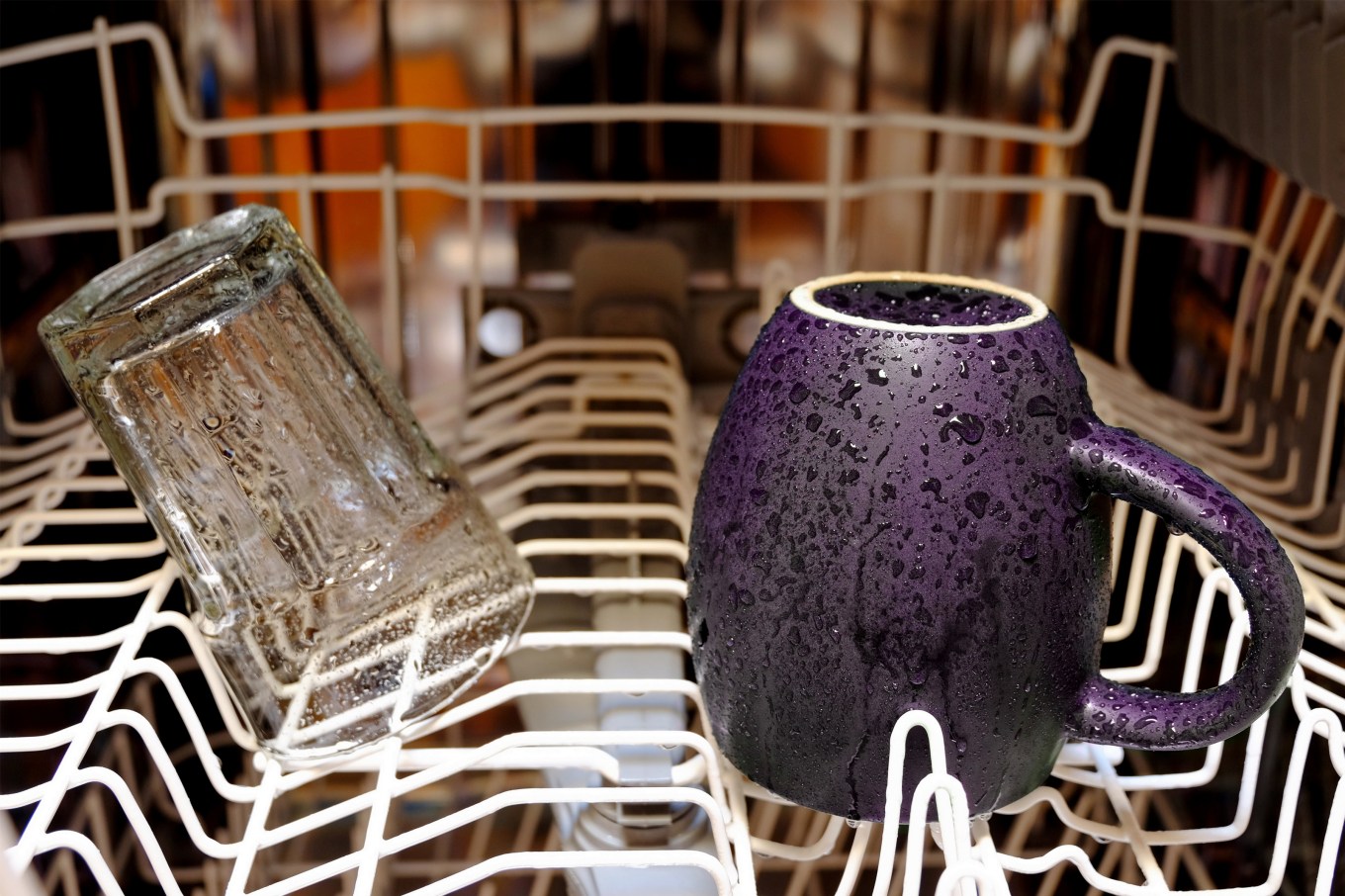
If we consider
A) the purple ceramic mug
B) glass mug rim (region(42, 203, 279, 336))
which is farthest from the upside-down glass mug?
the purple ceramic mug

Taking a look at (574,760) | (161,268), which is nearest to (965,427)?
(574,760)

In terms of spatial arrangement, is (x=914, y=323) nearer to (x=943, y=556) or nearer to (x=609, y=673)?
(x=943, y=556)

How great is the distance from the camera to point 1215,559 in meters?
0.36

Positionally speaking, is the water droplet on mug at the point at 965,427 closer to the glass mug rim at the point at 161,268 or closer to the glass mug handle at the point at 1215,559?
the glass mug handle at the point at 1215,559

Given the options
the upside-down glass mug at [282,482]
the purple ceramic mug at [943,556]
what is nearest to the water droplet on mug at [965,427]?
the purple ceramic mug at [943,556]

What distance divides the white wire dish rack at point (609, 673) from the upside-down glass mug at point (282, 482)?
0.03 m

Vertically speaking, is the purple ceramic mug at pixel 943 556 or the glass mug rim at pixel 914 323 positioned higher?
the glass mug rim at pixel 914 323

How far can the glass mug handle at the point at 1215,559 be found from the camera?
349 mm

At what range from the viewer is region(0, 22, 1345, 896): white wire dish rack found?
409 mm

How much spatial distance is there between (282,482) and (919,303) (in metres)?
0.24

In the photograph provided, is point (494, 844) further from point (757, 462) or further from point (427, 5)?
point (427, 5)

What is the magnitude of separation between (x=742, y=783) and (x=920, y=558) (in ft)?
0.39

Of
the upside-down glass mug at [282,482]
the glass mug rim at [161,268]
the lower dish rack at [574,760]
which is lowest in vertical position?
the lower dish rack at [574,760]

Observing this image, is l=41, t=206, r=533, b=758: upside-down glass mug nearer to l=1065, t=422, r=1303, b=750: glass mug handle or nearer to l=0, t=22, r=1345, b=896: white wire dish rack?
l=0, t=22, r=1345, b=896: white wire dish rack
